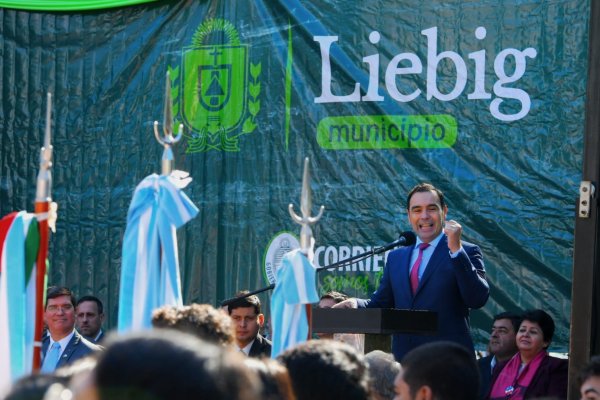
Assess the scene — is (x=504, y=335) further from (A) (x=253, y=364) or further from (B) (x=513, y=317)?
(A) (x=253, y=364)

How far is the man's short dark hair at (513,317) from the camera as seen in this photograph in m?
6.76

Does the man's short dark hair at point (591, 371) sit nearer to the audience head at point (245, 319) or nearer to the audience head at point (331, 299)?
the audience head at point (331, 299)

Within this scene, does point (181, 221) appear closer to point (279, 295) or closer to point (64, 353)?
point (279, 295)

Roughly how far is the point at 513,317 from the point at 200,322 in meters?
3.88

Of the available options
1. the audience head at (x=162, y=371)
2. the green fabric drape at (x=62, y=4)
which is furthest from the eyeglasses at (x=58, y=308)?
the audience head at (x=162, y=371)

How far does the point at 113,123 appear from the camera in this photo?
827cm

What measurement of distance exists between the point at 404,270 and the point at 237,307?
1.76 meters

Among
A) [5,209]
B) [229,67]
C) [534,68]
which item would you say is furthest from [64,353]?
[534,68]

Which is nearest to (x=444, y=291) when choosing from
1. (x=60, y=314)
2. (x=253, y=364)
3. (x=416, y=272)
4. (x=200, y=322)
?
(x=416, y=272)

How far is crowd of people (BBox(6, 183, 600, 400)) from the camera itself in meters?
1.52

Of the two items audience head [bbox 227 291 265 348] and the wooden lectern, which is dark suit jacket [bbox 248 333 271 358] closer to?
audience head [bbox 227 291 265 348]

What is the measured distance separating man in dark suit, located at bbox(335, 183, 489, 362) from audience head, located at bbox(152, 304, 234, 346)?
203cm

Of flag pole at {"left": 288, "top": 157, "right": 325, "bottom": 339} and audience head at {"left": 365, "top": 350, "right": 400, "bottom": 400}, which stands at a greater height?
flag pole at {"left": 288, "top": 157, "right": 325, "bottom": 339}

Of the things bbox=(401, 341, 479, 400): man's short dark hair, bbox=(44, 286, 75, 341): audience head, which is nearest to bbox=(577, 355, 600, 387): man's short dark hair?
bbox=(401, 341, 479, 400): man's short dark hair
